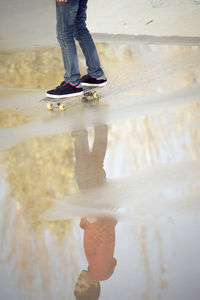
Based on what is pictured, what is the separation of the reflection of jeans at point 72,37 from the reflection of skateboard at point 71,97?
10 centimetres

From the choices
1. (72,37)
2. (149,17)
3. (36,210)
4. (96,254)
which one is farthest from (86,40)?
(96,254)

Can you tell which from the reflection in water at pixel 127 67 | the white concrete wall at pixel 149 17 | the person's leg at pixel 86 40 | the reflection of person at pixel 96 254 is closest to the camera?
the reflection of person at pixel 96 254

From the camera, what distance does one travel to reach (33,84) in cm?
364

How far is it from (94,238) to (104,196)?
30 cm

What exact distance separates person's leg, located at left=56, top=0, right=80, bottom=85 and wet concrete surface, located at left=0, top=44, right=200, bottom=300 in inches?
8.9

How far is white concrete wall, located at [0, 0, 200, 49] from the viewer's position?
180 inches

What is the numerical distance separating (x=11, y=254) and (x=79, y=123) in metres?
1.32

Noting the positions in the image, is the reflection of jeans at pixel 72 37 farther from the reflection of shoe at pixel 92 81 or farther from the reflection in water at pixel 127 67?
the reflection in water at pixel 127 67

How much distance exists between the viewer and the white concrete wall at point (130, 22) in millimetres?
4574

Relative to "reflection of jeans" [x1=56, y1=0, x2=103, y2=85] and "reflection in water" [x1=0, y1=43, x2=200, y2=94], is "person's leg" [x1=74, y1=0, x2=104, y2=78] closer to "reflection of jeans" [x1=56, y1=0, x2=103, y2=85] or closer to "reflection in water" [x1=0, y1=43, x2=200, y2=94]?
"reflection of jeans" [x1=56, y1=0, x2=103, y2=85]

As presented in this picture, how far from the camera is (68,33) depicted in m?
2.90

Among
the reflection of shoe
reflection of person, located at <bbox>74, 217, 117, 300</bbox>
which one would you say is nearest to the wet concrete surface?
reflection of person, located at <bbox>74, 217, 117, 300</bbox>

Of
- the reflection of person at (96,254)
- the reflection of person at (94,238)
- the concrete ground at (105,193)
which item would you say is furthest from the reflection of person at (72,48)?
the reflection of person at (96,254)

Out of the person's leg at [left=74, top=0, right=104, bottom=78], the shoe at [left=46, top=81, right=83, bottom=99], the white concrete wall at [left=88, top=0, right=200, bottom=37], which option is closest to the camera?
the shoe at [left=46, top=81, right=83, bottom=99]
